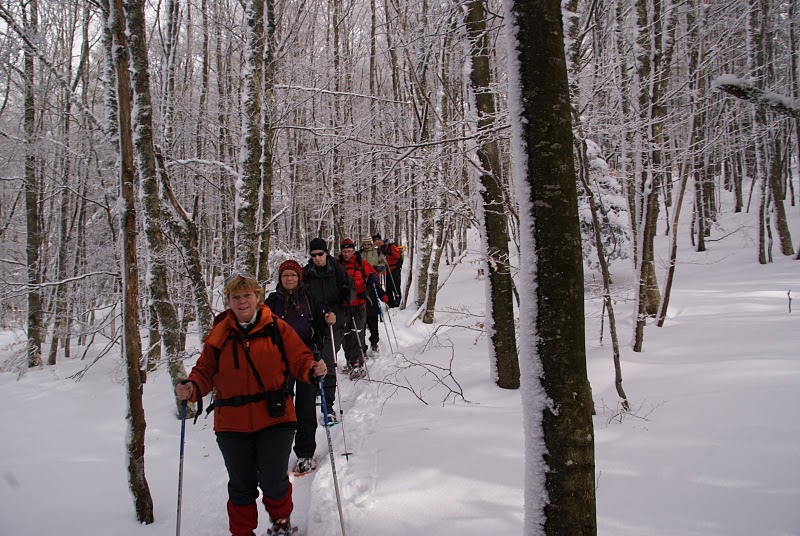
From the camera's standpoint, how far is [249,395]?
9.76 ft

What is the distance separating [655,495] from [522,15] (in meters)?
2.95

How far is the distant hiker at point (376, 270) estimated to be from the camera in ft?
28.8

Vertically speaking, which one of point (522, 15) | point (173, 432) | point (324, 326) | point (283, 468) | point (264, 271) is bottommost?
point (173, 432)

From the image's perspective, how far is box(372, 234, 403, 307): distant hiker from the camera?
12472 mm

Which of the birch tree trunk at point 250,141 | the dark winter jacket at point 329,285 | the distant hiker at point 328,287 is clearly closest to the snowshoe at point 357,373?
the distant hiker at point 328,287

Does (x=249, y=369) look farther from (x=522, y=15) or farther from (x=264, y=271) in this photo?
(x=264, y=271)

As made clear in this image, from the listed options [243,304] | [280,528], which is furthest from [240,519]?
[243,304]

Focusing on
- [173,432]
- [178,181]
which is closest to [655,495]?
[173,432]

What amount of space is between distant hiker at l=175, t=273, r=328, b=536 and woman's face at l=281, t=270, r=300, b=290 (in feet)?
4.27

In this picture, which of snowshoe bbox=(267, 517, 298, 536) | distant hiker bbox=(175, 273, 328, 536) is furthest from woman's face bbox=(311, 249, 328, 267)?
snowshoe bbox=(267, 517, 298, 536)

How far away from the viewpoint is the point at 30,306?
11.9m

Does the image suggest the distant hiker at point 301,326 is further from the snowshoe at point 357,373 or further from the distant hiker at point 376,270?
the distant hiker at point 376,270

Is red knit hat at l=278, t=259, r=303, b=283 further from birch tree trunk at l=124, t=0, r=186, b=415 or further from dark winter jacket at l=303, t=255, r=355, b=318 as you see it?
birch tree trunk at l=124, t=0, r=186, b=415

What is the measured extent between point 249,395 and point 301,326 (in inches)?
63.5
